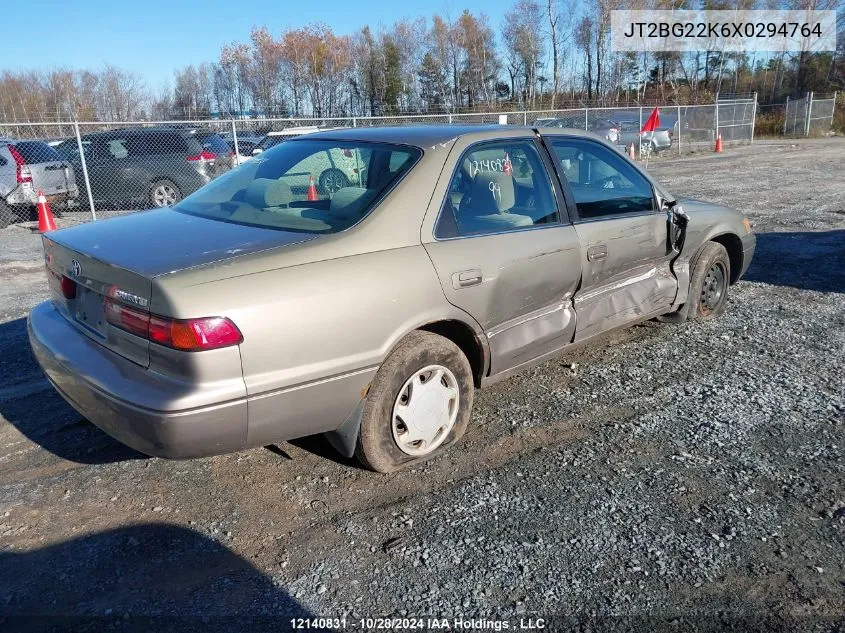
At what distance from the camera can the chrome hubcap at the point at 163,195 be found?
42.1ft

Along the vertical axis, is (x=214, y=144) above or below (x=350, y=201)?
above

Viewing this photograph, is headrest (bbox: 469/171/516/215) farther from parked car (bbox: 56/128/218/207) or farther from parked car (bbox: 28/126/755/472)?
parked car (bbox: 56/128/218/207)

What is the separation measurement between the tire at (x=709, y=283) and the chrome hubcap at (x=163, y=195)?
1062 cm

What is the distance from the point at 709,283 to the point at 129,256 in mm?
4467

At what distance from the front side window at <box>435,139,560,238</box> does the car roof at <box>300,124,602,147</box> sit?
0.33ft

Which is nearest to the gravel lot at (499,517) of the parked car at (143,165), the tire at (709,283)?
the tire at (709,283)

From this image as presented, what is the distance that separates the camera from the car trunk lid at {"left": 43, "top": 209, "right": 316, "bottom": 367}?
2643mm

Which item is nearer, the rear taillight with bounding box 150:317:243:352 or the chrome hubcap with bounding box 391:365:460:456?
the rear taillight with bounding box 150:317:243:352

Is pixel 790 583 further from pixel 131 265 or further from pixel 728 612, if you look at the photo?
pixel 131 265

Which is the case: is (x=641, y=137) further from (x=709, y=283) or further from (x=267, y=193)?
(x=267, y=193)

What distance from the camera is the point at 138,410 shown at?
2566mm

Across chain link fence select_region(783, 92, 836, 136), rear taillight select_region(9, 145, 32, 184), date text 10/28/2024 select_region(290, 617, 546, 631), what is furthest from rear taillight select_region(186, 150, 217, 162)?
chain link fence select_region(783, 92, 836, 136)

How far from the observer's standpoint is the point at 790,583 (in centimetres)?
247

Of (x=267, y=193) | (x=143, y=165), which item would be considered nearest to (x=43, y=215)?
(x=143, y=165)
